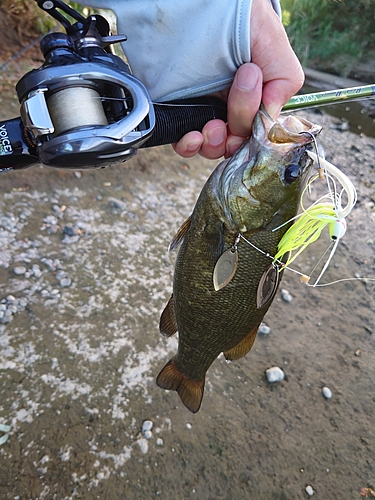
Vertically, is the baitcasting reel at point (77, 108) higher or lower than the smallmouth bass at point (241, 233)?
higher

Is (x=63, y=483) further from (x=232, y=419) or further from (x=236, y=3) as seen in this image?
(x=236, y=3)

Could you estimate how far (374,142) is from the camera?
8211 mm

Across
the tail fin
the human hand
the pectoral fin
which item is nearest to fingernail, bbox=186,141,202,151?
the human hand

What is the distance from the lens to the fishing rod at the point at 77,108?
117cm

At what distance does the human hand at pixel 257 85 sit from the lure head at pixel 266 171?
3.7 inches

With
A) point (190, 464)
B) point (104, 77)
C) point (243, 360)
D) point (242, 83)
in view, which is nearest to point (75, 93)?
point (104, 77)

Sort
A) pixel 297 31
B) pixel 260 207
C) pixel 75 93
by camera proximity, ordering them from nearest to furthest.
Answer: pixel 75 93 → pixel 260 207 → pixel 297 31

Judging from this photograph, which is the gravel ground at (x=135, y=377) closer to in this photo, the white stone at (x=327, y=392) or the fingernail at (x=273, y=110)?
the white stone at (x=327, y=392)

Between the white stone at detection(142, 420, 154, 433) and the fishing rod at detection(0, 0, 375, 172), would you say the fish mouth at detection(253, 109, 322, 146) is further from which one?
the white stone at detection(142, 420, 154, 433)

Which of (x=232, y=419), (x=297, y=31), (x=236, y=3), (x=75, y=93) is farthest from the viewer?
(x=297, y=31)

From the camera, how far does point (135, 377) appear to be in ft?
9.16

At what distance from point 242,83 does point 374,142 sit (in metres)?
7.69

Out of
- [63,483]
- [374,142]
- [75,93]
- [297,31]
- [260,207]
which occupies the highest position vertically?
[75,93]

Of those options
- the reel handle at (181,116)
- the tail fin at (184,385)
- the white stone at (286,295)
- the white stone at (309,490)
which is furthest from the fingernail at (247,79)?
the white stone at (286,295)
